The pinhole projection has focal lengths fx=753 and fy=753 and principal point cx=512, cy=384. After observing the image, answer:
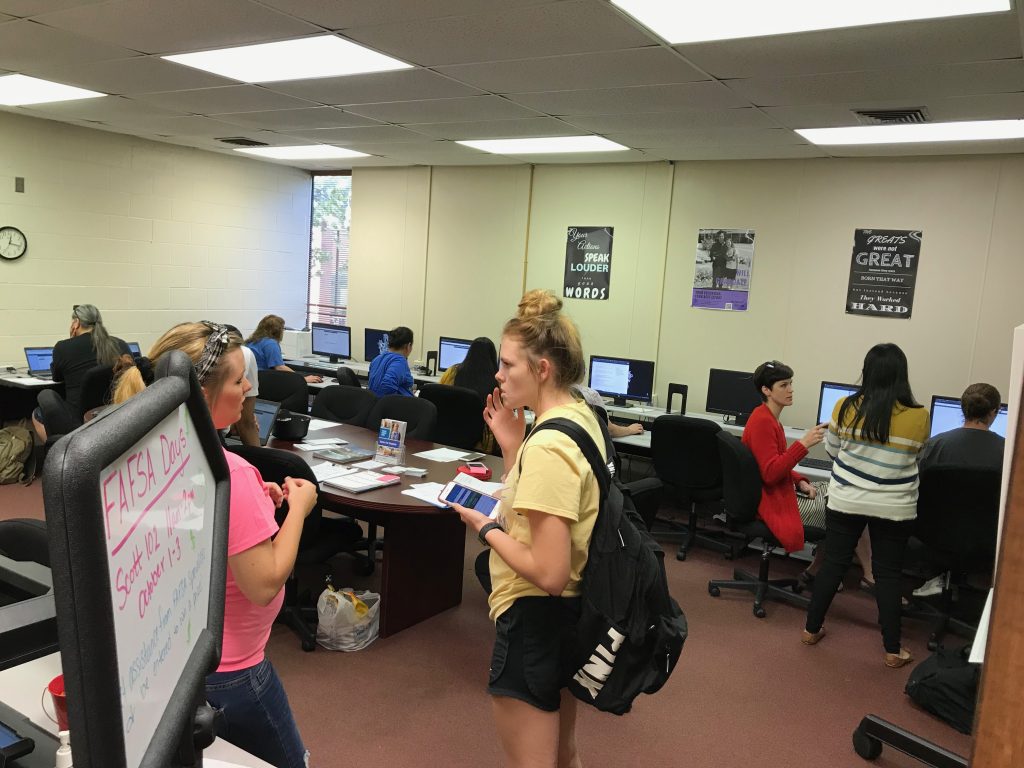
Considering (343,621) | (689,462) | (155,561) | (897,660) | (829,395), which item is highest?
(155,561)

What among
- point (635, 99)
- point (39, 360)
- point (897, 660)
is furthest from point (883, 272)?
point (39, 360)

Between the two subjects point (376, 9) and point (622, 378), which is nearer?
point (376, 9)

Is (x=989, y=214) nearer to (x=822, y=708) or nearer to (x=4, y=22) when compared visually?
(x=822, y=708)

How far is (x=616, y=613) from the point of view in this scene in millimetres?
1656

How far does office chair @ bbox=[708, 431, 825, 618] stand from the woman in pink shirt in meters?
2.94

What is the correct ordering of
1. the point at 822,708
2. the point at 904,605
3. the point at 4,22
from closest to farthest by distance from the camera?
the point at 822,708, the point at 4,22, the point at 904,605

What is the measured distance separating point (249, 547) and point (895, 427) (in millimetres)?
2861

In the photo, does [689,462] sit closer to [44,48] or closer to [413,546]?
[413,546]

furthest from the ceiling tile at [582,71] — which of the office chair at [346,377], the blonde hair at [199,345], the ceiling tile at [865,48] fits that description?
the office chair at [346,377]

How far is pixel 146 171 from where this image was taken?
22.3 ft

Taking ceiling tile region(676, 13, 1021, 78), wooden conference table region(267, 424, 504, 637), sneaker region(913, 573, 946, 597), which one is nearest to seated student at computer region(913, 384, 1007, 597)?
sneaker region(913, 573, 946, 597)

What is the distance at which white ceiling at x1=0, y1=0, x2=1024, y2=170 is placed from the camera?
113 inches

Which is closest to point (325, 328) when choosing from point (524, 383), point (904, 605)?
point (904, 605)

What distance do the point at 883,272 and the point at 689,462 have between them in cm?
205
